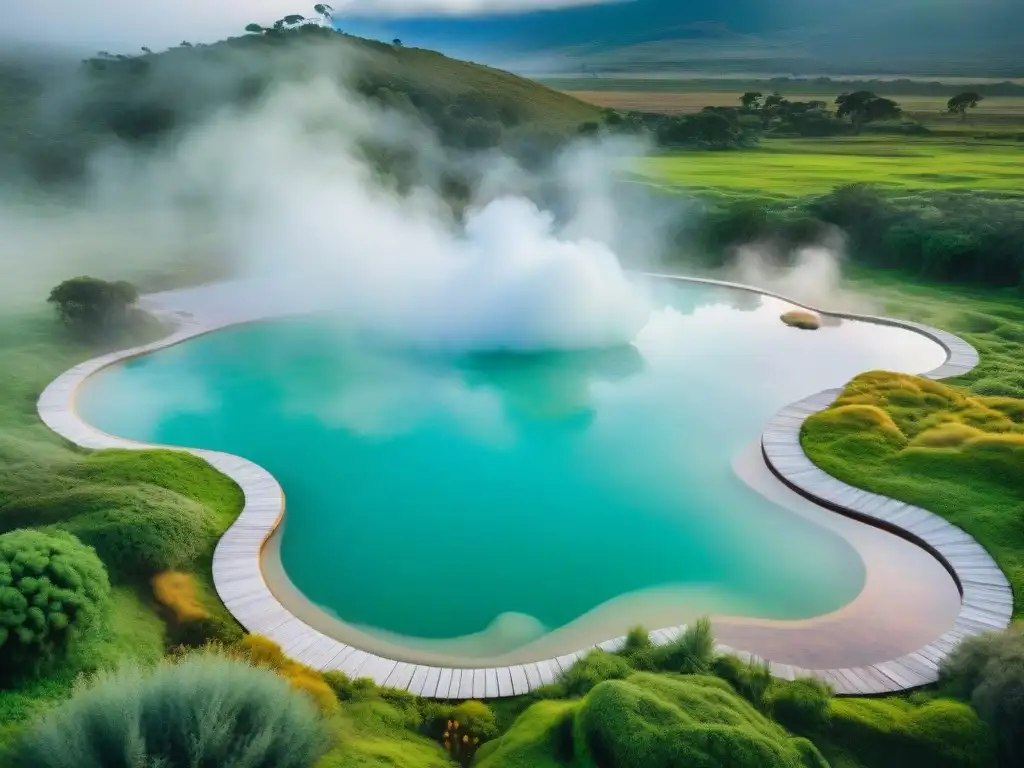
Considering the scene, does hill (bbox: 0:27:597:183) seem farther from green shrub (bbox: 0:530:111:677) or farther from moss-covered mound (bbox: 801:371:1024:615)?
green shrub (bbox: 0:530:111:677)

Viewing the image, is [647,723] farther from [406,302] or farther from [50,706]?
[406,302]

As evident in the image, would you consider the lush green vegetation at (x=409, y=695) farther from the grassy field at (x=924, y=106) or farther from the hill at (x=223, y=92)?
the grassy field at (x=924, y=106)

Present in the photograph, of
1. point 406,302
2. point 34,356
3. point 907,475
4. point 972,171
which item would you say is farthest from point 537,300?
point 972,171

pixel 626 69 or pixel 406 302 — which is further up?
pixel 626 69

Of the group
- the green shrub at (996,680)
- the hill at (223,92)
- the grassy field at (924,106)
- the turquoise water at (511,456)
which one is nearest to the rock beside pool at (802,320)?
the turquoise water at (511,456)

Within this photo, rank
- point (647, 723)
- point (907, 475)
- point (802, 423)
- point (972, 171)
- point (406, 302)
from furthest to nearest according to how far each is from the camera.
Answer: point (972, 171), point (406, 302), point (802, 423), point (907, 475), point (647, 723)

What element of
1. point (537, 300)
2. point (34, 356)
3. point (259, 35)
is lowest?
point (34, 356)

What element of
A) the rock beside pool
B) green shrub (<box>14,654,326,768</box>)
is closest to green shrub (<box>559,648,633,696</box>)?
green shrub (<box>14,654,326,768</box>)
